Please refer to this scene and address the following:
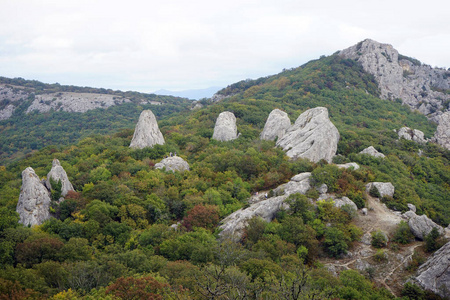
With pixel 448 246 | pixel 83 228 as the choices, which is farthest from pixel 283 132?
pixel 83 228

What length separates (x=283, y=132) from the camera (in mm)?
46500

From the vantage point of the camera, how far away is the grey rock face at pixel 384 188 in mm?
30406

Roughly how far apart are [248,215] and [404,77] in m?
87.2

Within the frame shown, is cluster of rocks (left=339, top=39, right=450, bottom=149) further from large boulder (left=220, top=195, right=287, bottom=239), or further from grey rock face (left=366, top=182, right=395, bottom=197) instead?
large boulder (left=220, top=195, right=287, bottom=239)

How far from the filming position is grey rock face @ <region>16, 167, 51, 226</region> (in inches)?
1016

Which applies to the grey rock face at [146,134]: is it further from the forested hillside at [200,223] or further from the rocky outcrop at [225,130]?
the rocky outcrop at [225,130]

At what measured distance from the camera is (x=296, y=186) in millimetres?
29344

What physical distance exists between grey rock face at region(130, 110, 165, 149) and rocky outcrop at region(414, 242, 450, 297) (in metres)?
35.9

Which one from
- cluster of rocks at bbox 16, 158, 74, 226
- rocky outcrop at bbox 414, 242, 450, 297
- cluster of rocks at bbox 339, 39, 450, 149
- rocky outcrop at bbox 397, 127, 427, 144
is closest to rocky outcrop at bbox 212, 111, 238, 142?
cluster of rocks at bbox 16, 158, 74, 226

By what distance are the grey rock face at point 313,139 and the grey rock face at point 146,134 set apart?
61.7ft

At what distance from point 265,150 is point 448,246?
964 inches

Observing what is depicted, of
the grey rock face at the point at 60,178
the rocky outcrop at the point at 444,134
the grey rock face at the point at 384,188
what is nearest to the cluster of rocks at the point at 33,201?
the grey rock face at the point at 60,178

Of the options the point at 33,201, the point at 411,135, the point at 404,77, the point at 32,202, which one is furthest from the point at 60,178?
the point at 404,77

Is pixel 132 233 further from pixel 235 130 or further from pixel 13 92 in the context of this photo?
pixel 13 92
